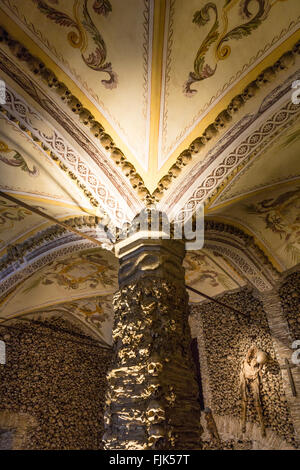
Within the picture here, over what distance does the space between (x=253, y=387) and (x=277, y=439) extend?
702 mm

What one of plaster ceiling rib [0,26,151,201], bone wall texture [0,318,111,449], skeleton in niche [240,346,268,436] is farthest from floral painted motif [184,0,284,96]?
bone wall texture [0,318,111,449]

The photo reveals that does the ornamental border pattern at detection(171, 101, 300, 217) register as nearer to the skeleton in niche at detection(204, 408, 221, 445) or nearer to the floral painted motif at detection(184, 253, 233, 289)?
the floral painted motif at detection(184, 253, 233, 289)

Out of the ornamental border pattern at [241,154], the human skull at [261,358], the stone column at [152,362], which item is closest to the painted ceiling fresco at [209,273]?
the human skull at [261,358]

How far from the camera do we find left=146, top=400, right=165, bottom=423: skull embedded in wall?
2.41 m

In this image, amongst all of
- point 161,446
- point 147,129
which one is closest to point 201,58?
point 147,129

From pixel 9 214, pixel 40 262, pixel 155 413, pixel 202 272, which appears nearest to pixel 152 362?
pixel 155 413

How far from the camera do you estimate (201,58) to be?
3021 mm

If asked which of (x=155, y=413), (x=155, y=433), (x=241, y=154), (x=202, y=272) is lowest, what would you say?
(x=155, y=433)

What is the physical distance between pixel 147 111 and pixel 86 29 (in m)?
0.87

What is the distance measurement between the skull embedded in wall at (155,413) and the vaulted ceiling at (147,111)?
174 cm

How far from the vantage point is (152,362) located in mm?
2617

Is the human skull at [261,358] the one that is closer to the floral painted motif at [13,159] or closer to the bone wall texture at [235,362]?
the bone wall texture at [235,362]

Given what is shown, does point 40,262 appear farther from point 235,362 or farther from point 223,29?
point 223,29

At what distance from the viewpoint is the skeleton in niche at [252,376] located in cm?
493
